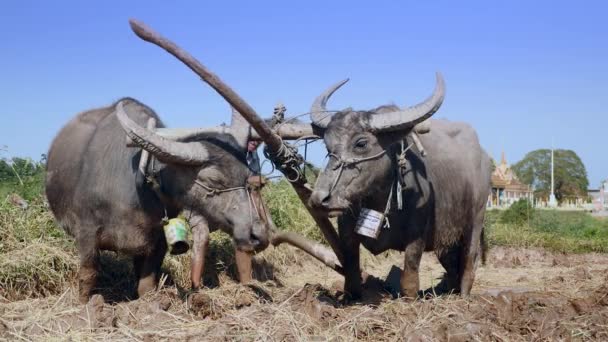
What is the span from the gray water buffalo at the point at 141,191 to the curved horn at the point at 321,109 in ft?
2.28

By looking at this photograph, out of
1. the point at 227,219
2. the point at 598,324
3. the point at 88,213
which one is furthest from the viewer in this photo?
the point at 88,213

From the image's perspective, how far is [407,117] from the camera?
16.3 ft

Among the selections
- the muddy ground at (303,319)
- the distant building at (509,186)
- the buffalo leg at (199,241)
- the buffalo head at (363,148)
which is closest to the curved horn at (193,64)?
the buffalo head at (363,148)

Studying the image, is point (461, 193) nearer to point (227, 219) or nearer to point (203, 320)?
point (227, 219)

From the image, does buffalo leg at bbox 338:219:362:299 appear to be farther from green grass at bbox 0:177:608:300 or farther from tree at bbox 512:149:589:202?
tree at bbox 512:149:589:202

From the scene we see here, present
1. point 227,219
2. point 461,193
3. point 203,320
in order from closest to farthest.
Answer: point 203,320 < point 227,219 < point 461,193

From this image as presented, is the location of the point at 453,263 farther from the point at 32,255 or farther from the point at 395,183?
the point at 32,255

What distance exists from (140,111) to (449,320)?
328 centimetres

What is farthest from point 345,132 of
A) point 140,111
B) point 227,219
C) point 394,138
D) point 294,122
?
point 140,111

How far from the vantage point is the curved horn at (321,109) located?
5316 millimetres

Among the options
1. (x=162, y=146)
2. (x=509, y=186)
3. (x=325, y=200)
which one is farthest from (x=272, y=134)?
(x=509, y=186)

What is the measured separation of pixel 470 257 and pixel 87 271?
12.2ft

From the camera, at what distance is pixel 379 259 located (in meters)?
10.1

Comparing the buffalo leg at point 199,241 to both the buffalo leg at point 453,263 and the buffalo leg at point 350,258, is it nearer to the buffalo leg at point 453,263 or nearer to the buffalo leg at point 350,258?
the buffalo leg at point 350,258
